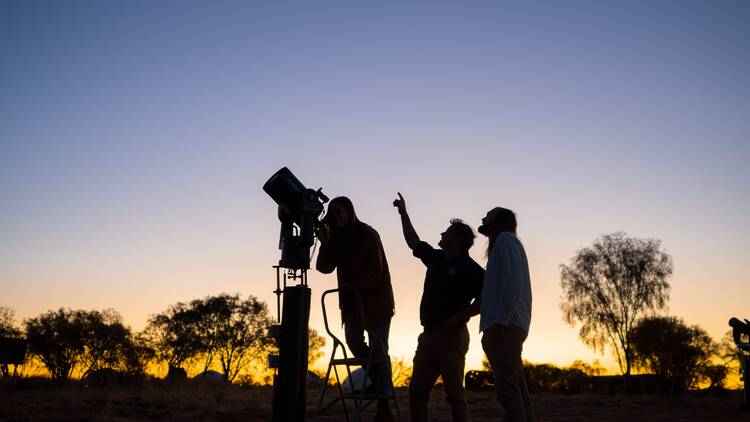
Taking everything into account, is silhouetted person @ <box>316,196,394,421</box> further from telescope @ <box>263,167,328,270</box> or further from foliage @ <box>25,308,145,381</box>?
foliage @ <box>25,308,145,381</box>

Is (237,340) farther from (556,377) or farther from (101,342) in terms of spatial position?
(556,377)

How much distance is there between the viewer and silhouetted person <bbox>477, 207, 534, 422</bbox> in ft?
14.0

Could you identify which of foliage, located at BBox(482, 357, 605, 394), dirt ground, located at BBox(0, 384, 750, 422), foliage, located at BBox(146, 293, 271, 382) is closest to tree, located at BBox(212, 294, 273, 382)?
foliage, located at BBox(146, 293, 271, 382)

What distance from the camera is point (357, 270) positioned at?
527cm

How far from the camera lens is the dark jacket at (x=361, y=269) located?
5.14m

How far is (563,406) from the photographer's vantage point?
1421cm

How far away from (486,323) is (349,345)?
1268mm

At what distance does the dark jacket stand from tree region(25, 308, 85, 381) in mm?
35346

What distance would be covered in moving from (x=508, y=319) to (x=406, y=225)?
5.47ft

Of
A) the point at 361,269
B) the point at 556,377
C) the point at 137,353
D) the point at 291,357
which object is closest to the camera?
the point at 291,357

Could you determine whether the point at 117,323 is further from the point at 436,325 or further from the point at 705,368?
the point at 436,325

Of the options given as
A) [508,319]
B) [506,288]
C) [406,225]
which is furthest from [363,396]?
[406,225]

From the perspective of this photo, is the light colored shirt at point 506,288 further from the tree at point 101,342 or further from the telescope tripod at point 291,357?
the tree at point 101,342

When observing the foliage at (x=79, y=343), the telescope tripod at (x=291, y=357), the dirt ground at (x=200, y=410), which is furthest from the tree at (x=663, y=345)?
the telescope tripod at (x=291, y=357)
